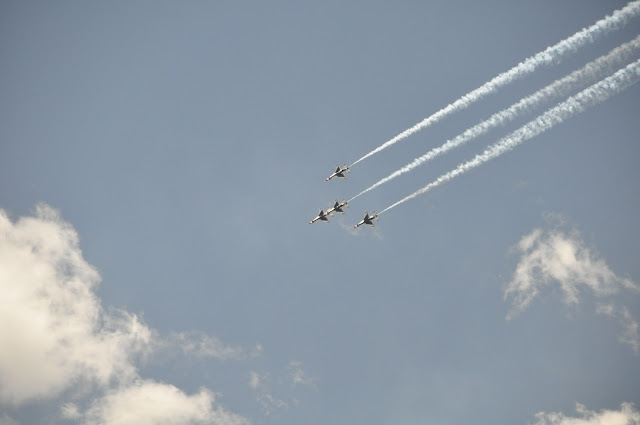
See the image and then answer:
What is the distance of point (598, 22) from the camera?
42.7m

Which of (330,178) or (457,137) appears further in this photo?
(330,178)

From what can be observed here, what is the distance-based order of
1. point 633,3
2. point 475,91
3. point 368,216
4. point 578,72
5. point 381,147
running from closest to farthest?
point 633,3, point 578,72, point 475,91, point 381,147, point 368,216

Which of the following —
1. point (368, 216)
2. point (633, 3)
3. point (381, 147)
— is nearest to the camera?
point (633, 3)

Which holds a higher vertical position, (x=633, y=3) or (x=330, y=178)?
(x=330, y=178)

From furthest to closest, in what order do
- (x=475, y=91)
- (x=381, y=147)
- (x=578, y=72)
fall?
1. (x=381, y=147)
2. (x=475, y=91)
3. (x=578, y=72)

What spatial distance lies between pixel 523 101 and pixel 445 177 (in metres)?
9.27

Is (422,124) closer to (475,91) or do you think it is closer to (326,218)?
(475,91)

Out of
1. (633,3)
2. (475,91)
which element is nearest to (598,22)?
(633,3)

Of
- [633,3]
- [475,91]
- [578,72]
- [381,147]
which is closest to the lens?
[633,3]

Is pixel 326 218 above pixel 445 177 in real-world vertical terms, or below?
above

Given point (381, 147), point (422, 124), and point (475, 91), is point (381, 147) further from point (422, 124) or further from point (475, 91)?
point (475, 91)

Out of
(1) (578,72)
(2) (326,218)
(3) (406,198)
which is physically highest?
(2) (326,218)

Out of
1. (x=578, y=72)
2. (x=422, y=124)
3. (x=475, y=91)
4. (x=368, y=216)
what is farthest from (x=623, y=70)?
(x=368, y=216)

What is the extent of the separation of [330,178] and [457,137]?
729 inches
